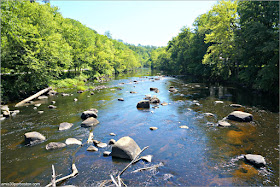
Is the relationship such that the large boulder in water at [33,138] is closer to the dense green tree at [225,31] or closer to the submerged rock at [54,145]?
the submerged rock at [54,145]

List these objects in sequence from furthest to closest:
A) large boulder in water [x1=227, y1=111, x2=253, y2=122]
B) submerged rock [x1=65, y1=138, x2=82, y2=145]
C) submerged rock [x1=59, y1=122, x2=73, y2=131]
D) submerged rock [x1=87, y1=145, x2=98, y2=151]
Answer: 1. large boulder in water [x1=227, y1=111, x2=253, y2=122]
2. submerged rock [x1=59, y1=122, x2=73, y2=131]
3. submerged rock [x1=65, y1=138, x2=82, y2=145]
4. submerged rock [x1=87, y1=145, x2=98, y2=151]

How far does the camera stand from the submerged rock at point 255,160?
7685 millimetres

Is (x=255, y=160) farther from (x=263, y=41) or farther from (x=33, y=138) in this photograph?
(x=263, y=41)

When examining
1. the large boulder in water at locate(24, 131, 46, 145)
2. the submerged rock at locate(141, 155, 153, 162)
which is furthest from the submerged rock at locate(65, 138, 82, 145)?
the submerged rock at locate(141, 155, 153, 162)

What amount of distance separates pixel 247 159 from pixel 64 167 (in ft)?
29.1

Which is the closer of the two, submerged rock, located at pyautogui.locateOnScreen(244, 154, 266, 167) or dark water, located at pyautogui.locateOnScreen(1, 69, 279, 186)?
dark water, located at pyautogui.locateOnScreen(1, 69, 279, 186)

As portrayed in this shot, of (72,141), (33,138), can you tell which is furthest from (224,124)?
(33,138)

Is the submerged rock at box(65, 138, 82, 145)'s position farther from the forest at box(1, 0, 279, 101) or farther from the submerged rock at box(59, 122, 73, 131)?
the forest at box(1, 0, 279, 101)

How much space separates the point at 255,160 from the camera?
7832 mm

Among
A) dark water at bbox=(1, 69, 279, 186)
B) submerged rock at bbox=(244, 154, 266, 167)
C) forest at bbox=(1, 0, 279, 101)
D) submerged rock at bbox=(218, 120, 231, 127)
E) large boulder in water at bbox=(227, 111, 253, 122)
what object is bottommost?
dark water at bbox=(1, 69, 279, 186)

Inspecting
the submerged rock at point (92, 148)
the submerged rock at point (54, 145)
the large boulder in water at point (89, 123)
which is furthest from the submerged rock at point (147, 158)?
the large boulder in water at point (89, 123)

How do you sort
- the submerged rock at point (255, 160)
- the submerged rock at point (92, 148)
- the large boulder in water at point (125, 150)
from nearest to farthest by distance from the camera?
1. the submerged rock at point (255, 160)
2. the large boulder in water at point (125, 150)
3. the submerged rock at point (92, 148)

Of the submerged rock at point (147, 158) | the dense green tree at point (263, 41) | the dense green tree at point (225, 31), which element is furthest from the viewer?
the dense green tree at point (225, 31)

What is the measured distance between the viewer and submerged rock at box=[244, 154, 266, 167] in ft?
25.2
